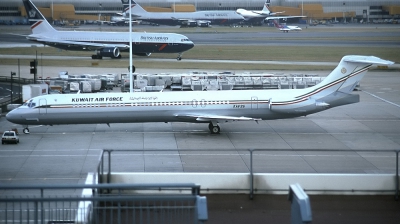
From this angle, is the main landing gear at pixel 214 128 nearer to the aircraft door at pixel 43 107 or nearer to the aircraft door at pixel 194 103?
the aircraft door at pixel 194 103

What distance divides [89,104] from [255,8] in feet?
334

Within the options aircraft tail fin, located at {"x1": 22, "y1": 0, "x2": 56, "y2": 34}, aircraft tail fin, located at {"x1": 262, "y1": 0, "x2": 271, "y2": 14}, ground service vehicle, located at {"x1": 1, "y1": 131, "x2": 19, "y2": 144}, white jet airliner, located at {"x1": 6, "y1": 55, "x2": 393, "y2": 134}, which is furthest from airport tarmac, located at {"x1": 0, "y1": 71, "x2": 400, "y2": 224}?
aircraft tail fin, located at {"x1": 262, "y1": 0, "x2": 271, "y2": 14}

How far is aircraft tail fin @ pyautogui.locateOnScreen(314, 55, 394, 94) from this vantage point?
127ft

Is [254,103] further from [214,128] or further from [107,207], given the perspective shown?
[107,207]

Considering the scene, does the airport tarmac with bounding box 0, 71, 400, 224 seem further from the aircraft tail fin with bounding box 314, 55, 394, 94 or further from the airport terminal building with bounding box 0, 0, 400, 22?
the airport terminal building with bounding box 0, 0, 400, 22

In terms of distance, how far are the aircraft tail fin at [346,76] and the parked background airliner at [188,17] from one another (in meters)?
78.2

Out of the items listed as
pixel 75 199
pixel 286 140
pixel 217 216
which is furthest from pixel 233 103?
pixel 75 199

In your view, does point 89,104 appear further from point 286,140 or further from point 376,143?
point 376,143

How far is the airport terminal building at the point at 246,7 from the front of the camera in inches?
4734

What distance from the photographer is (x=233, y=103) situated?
3853 cm

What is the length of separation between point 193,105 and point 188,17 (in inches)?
3417

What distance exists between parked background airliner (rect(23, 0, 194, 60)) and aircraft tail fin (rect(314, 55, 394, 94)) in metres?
49.6

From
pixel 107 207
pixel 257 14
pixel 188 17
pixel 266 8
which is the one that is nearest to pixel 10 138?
pixel 107 207

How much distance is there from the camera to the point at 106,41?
87000 millimetres
